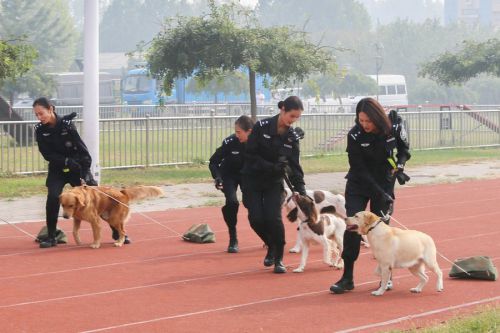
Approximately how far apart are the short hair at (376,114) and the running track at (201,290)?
157 cm

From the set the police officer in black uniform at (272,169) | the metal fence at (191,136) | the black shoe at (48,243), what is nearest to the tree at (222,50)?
the metal fence at (191,136)

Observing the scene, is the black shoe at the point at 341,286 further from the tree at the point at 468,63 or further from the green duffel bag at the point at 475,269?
the tree at the point at 468,63

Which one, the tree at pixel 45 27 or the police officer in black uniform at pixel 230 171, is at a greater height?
the tree at pixel 45 27

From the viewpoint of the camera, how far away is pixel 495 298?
9406 mm

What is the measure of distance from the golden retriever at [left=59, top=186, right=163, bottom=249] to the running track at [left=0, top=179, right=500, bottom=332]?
0.85ft

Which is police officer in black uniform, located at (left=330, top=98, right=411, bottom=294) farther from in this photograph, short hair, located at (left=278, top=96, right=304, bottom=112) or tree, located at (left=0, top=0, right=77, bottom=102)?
tree, located at (left=0, top=0, right=77, bottom=102)

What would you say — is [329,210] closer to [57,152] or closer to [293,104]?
[293,104]

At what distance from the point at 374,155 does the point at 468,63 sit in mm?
27419

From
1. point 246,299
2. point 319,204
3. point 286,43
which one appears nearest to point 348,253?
point 246,299

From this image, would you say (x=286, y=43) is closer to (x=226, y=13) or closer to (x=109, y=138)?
(x=226, y=13)

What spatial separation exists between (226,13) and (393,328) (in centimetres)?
1654

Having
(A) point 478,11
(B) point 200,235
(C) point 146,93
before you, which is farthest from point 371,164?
(A) point 478,11

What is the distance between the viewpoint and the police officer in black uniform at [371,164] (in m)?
9.32

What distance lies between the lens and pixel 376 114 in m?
9.23
